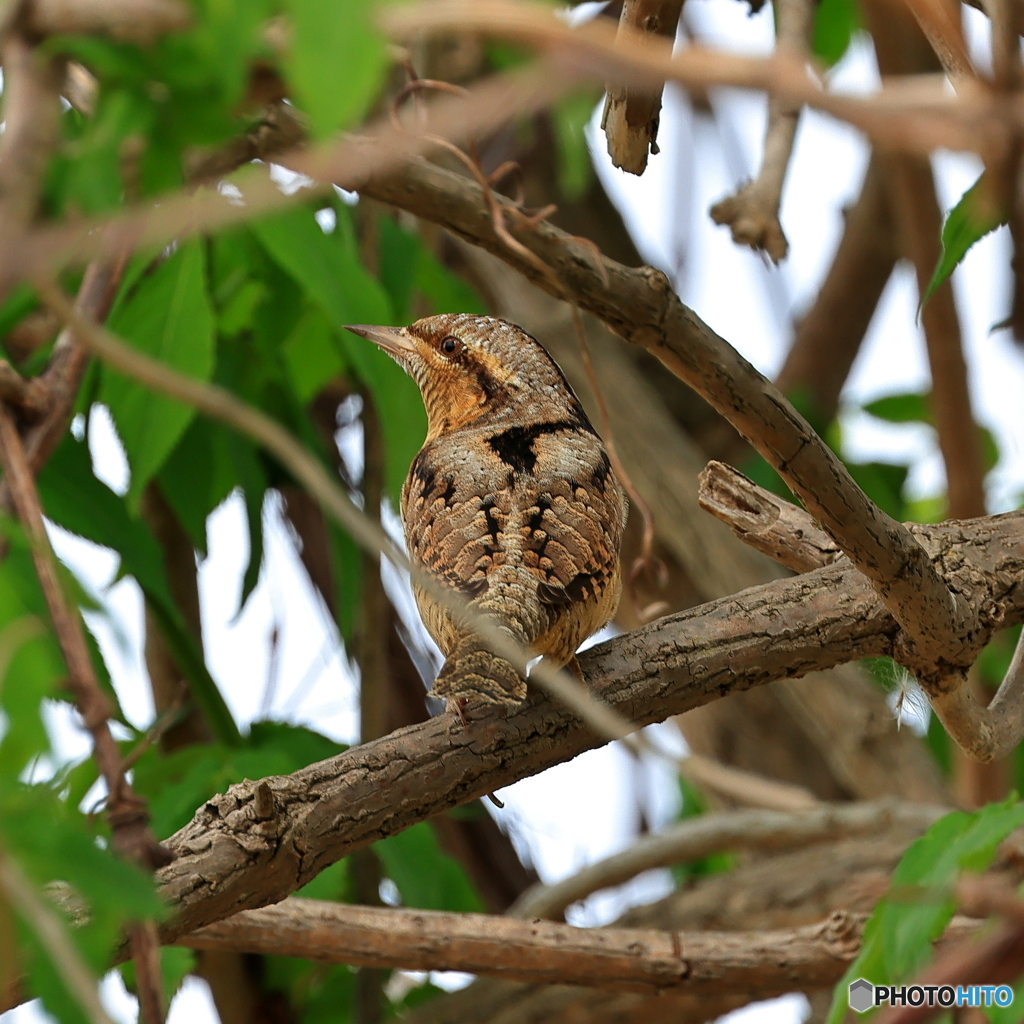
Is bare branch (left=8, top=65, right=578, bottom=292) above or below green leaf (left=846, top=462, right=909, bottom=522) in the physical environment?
below

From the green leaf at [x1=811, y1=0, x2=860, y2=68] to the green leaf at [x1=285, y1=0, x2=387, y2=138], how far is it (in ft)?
15.0

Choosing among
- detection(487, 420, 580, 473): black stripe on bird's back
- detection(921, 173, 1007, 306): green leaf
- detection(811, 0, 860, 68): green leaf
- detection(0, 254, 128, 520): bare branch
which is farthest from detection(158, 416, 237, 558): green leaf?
detection(811, 0, 860, 68): green leaf

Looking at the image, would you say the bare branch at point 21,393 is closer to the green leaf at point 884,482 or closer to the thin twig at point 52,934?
the thin twig at point 52,934

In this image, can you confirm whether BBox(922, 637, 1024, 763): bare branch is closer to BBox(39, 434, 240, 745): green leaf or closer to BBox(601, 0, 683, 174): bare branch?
BBox(601, 0, 683, 174): bare branch

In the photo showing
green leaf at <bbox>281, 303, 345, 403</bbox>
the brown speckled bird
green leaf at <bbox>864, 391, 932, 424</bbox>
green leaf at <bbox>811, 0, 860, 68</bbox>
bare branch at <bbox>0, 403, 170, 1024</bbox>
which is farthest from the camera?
green leaf at <bbox>864, 391, 932, 424</bbox>

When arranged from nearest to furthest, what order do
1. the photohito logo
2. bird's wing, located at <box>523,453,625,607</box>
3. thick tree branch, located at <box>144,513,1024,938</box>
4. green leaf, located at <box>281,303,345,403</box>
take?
the photohito logo, thick tree branch, located at <box>144,513,1024,938</box>, bird's wing, located at <box>523,453,625,607</box>, green leaf, located at <box>281,303,345,403</box>

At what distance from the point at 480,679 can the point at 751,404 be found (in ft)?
2.39

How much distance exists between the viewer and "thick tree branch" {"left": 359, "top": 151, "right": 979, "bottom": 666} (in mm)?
2332

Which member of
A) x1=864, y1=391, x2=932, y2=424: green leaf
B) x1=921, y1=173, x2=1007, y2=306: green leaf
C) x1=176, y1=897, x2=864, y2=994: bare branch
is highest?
x1=864, y1=391, x2=932, y2=424: green leaf

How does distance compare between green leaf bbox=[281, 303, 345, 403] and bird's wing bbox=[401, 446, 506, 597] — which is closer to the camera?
bird's wing bbox=[401, 446, 506, 597]

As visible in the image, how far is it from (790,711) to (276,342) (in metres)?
3.30

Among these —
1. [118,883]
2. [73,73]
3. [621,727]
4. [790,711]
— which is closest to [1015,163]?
[621,727]

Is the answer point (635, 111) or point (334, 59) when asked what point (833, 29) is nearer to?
point (635, 111)

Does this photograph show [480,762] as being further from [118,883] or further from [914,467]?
[914,467]
